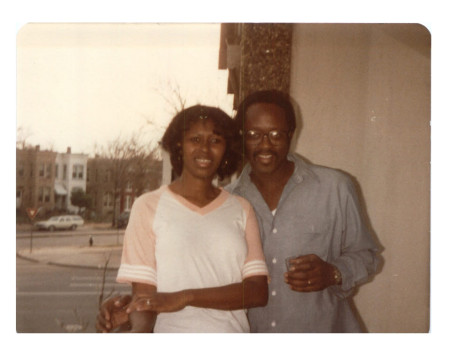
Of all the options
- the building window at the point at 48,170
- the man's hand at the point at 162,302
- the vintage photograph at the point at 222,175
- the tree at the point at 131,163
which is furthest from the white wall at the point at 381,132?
the building window at the point at 48,170

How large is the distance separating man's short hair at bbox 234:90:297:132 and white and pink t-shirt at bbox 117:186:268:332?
0.32 metres

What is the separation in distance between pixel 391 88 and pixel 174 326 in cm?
130

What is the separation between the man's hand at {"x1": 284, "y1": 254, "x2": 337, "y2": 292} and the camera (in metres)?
2.23

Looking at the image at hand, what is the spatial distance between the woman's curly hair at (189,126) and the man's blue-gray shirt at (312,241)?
0.09 m

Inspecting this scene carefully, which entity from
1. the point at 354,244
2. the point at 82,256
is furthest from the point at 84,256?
the point at 354,244

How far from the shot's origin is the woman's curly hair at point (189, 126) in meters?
2.23

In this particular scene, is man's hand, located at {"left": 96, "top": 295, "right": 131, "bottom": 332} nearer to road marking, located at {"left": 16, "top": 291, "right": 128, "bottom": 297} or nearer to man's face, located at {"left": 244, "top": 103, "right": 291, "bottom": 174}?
road marking, located at {"left": 16, "top": 291, "right": 128, "bottom": 297}

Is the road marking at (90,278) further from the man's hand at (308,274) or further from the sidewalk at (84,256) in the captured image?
the man's hand at (308,274)

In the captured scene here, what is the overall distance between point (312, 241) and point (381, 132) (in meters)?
0.53

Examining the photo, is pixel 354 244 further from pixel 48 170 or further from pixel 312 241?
pixel 48 170

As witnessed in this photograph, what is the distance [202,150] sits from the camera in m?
2.23

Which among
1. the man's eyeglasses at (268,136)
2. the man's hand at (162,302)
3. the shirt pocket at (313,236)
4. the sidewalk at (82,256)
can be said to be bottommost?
the man's hand at (162,302)

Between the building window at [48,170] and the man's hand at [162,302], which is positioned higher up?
the building window at [48,170]

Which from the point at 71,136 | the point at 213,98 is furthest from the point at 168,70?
the point at 71,136
